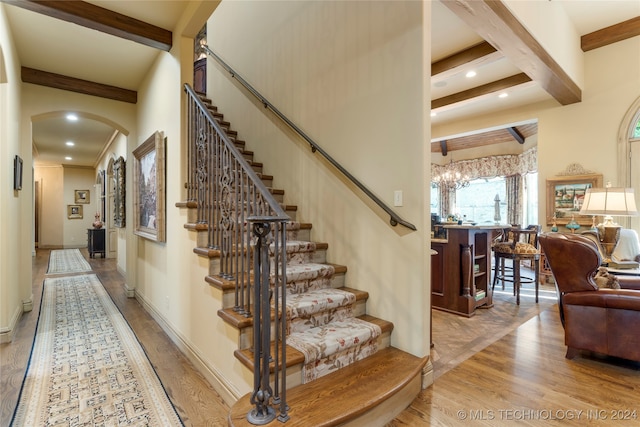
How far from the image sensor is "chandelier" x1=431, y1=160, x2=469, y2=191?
9.49m

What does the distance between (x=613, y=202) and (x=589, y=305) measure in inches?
55.5

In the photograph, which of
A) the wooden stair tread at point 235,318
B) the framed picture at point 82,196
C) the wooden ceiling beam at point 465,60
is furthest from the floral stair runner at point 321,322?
the framed picture at point 82,196

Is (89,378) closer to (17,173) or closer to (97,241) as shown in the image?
(17,173)

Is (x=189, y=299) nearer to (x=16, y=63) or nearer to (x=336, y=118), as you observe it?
(x=336, y=118)

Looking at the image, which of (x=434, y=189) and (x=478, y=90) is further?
(x=434, y=189)

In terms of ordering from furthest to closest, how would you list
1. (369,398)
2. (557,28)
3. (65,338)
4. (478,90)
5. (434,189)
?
(434,189), (478,90), (557,28), (65,338), (369,398)

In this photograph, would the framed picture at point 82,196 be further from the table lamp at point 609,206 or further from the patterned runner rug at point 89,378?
the table lamp at point 609,206

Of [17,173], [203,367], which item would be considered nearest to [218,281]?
[203,367]

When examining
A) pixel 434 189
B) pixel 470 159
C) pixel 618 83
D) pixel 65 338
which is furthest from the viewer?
pixel 434 189

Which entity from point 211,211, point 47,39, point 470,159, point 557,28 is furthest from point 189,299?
point 470,159

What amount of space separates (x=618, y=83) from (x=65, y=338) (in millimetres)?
7552

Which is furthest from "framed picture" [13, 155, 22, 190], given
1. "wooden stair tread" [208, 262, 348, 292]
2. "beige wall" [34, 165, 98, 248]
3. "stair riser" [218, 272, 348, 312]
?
"beige wall" [34, 165, 98, 248]

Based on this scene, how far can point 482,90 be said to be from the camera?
5.31 metres

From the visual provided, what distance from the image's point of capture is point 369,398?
1.74 meters
